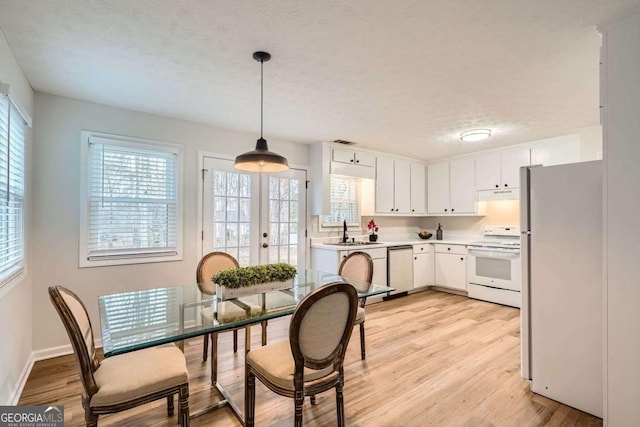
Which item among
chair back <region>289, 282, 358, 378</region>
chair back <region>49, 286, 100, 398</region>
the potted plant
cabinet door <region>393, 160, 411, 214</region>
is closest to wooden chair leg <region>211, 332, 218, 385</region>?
chair back <region>49, 286, 100, 398</region>

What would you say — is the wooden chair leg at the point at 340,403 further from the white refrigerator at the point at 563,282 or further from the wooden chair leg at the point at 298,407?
the white refrigerator at the point at 563,282

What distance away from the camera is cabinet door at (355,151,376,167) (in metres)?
4.96

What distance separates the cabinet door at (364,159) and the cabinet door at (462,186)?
153 centimetres

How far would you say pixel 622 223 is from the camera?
1748 mm

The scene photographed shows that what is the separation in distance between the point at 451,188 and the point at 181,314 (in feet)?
16.4

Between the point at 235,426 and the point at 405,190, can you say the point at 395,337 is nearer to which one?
the point at 235,426

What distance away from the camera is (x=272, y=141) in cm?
437

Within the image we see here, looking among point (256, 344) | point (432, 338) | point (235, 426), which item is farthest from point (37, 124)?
point (432, 338)

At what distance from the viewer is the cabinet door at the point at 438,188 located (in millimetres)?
5703

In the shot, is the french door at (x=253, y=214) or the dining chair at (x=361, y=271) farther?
the french door at (x=253, y=214)

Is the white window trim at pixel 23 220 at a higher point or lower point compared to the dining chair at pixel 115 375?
higher

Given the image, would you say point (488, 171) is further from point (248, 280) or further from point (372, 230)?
point (248, 280)

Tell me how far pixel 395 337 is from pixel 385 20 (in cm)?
292

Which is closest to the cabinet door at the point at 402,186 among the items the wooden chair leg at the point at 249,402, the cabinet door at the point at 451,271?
the cabinet door at the point at 451,271
